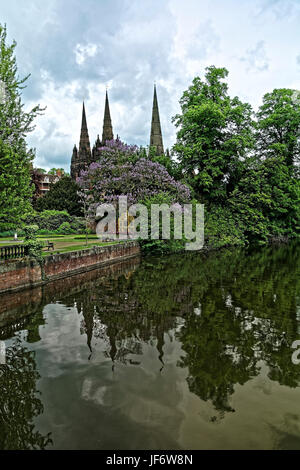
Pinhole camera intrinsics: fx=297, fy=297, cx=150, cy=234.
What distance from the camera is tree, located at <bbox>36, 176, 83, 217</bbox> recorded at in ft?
163

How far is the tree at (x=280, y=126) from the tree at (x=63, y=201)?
29.7m

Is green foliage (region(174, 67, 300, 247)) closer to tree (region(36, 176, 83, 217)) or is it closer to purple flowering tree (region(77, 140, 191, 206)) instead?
purple flowering tree (region(77, 140, 191, 206))

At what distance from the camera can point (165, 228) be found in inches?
1043

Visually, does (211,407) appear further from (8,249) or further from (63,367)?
(8,249)

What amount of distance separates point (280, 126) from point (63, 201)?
34262 mm

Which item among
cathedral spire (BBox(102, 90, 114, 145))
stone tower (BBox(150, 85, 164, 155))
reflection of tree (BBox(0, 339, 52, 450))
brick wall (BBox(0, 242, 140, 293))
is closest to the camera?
reflection of tree (BBox(0, 339, 52, 450))

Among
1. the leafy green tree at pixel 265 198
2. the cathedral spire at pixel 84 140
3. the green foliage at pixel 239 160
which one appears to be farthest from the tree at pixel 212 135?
the cathedral spire at pixel 84 140

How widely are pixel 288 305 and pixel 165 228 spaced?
16.3 m

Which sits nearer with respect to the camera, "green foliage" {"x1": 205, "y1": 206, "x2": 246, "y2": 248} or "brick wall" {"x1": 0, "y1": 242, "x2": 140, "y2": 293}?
"brick wall" {"x1": 0, "y1": 242, "x2": 140, "y2": 293}

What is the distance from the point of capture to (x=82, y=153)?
244ft

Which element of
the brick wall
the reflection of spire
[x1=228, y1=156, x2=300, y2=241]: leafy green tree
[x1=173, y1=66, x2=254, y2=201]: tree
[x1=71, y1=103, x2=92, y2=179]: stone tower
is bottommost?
the reflection of spire

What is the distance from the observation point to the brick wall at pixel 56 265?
12.9 meters

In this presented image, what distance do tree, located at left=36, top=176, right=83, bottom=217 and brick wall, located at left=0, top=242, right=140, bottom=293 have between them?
2830cm

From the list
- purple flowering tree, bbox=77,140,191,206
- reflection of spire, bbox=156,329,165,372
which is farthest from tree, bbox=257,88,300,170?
reflection of spire, bbox=156,329,165,372
